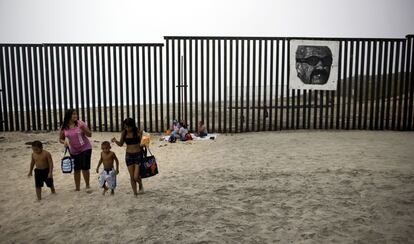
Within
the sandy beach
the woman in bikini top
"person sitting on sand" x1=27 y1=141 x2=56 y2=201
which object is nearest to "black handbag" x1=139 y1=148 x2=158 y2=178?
the woman in bikini top

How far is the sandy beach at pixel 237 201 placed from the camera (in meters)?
4.17

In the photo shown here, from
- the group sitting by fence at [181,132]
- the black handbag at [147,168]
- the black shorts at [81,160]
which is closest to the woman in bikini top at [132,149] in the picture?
the black handbag at [147,168]

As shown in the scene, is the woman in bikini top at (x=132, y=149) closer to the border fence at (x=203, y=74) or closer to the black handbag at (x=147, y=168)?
the black handbag at (x=147, y=168)

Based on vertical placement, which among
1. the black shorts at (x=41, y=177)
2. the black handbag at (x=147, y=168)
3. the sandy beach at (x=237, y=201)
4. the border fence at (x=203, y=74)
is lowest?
the sandy beach at (x=237, y=201)

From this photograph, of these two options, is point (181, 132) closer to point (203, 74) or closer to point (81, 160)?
point (203, 74)

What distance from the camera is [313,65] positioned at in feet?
34.2

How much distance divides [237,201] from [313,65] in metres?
6.52

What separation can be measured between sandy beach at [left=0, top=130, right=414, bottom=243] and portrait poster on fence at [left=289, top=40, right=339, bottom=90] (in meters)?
2.67

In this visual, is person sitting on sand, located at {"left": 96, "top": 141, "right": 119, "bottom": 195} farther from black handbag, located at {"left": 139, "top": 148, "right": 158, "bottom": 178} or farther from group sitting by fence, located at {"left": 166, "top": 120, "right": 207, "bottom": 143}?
group sitting by fence, located at {"left": 166, "top": 120, "right": 207, "bottom": 143}

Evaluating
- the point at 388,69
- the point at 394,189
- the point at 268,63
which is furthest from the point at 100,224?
the point at 388,69

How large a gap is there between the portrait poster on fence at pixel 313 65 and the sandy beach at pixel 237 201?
2.67 metres

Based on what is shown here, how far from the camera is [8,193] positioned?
5820mm

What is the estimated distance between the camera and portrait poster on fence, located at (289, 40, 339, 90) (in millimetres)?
10328

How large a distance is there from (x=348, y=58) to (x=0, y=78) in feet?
33.6
